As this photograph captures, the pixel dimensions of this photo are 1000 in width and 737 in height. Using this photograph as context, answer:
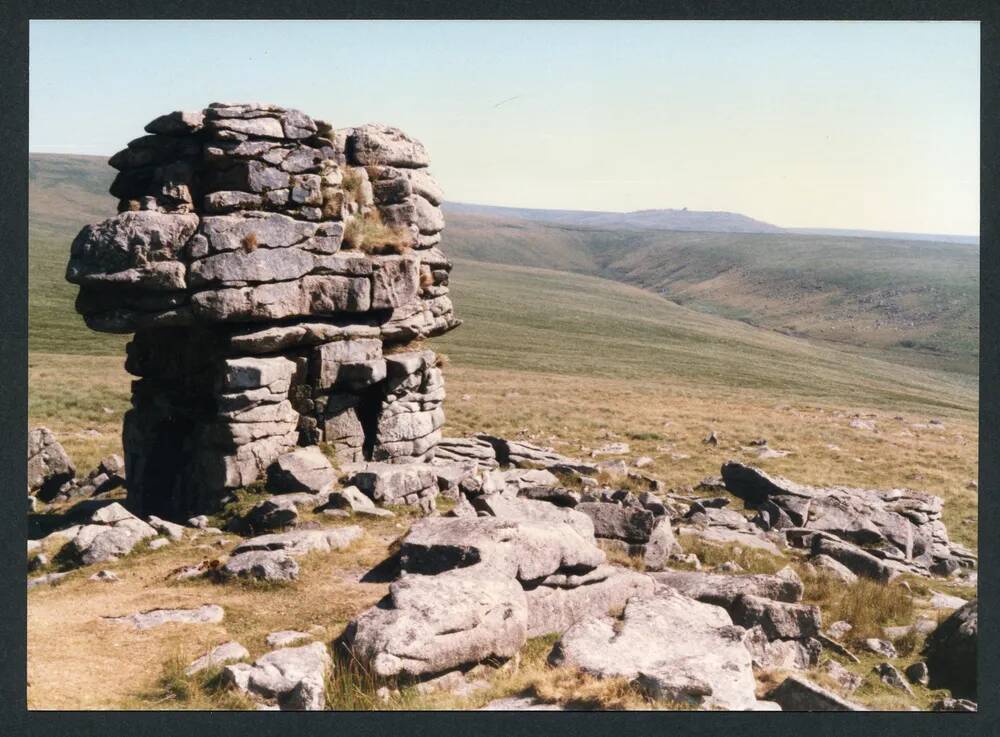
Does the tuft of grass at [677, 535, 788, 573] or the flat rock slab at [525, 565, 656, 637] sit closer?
the flat rock slab at [525, 565, 656, 637]

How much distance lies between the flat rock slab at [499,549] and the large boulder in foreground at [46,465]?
45.6 feet

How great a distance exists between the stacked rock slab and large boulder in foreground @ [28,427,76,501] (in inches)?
155

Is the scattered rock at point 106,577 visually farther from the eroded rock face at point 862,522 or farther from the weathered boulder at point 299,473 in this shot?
the eroded rock face at point 862,522

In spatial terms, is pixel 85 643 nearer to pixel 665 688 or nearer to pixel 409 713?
pixel 409 713

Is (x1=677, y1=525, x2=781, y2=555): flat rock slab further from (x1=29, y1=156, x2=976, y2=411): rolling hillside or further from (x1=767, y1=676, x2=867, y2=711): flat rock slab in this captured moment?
(x1=29, y1=156, x2=976, y2=411): rolling hillside

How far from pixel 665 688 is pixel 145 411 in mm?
15384

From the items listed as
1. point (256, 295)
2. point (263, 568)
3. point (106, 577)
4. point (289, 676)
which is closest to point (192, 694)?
point (289, 676)

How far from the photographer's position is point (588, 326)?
112 meters

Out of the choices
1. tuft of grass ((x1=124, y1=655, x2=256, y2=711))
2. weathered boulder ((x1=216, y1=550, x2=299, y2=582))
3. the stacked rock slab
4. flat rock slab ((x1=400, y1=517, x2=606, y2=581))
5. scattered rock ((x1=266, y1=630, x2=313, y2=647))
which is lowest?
tuft of grass ((x1=124, y1=655, x2=256, y2=711))

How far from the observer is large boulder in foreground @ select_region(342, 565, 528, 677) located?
1174 centimetres

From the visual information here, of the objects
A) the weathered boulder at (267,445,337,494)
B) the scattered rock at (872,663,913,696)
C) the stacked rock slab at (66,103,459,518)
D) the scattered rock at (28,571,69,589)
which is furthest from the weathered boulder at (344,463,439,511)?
the scattered rock at (872,663,913,696)

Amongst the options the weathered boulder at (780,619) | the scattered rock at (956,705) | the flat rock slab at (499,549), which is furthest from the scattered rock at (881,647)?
the flat rock slab at (499,549)
